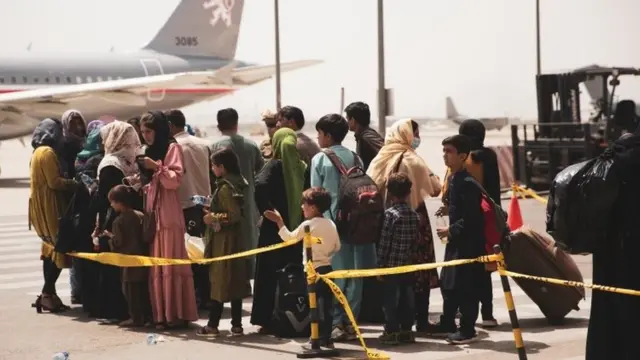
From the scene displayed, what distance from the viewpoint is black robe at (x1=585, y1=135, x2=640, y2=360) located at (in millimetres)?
6289

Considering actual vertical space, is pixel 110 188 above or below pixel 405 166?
below

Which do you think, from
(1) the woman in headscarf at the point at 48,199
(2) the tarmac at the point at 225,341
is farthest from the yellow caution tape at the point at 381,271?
(1) the woman in headscarf at the point at 48,199

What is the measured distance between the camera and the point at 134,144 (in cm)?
1146

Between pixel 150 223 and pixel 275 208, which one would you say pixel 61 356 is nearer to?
pixel 150 223

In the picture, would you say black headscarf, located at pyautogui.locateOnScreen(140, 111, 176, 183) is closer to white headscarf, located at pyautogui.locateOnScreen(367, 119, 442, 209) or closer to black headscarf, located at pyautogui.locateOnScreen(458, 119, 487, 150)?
white headscarf, located at pyautogui.locateOnScreen(367, 119, 442, 209)

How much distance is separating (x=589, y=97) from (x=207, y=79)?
1591 cm

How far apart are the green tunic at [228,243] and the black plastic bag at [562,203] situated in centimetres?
461

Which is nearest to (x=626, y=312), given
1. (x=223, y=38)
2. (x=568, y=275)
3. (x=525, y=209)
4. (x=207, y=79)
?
(x=568, y=275)

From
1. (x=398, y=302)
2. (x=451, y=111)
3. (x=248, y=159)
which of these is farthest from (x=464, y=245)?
(x=451, y=111)

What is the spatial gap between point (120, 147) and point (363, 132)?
6.88ft

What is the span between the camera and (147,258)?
36.1 ft

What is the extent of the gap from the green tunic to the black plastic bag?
4605 mm

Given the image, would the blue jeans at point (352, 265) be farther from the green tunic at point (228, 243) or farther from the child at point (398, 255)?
the green tunic at point (228, 243)

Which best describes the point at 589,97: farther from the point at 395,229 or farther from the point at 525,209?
the point at 395,229
